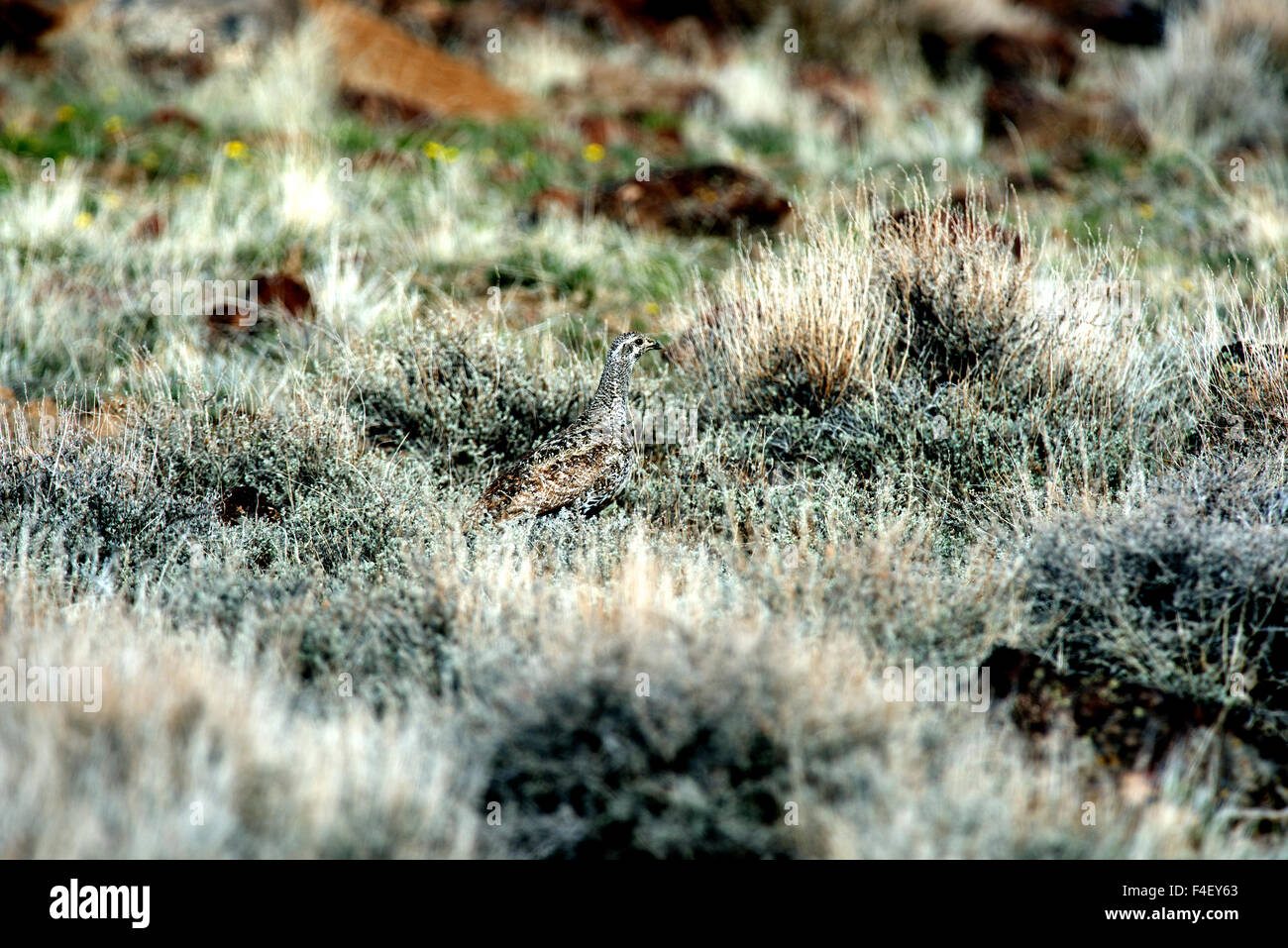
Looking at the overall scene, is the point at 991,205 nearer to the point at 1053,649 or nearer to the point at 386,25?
the point at 1053,649

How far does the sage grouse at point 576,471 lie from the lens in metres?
5.34

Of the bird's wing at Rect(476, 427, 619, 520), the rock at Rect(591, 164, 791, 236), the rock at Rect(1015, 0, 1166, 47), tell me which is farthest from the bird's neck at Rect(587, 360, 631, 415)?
the rock at Rect(1015, 0, 1166, 47)

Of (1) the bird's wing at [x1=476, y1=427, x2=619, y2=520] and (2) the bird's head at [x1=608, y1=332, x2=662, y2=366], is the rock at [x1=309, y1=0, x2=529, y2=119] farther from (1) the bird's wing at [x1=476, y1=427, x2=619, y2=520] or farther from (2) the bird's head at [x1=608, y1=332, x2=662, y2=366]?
(1) the bird's wing at [x1=476, y1=427, x2=619, y2=520]

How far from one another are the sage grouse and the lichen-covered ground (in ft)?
0.45

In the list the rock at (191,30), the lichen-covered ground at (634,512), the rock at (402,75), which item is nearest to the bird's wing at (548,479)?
the lichen-covered ground at (634,512)

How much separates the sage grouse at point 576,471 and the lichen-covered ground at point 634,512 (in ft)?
0.45

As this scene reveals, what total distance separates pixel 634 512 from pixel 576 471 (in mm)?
515

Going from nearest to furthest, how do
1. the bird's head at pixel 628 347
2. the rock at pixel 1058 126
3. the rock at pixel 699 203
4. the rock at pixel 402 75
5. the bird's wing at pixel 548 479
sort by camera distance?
1. the bird's wing at pixel 548 479
2. the bird's head at pixel 628 347
3. the rock at pixel 699 203
4. the rock at pixel 1058 126
5. the rock at pixel 402 75

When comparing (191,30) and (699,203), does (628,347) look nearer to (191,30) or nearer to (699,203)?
(699,203)

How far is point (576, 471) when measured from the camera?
5.40 m

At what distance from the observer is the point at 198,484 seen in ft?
18.9

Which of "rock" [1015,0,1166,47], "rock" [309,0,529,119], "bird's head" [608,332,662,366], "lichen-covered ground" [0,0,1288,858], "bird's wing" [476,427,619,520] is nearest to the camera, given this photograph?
"lichen-covered ground" [0,0,1288,858]

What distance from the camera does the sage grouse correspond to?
5344 mm

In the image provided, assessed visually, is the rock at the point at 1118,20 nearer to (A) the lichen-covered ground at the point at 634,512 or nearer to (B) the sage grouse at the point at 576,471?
(A) the lichen-covered ground at the point at 634,512
